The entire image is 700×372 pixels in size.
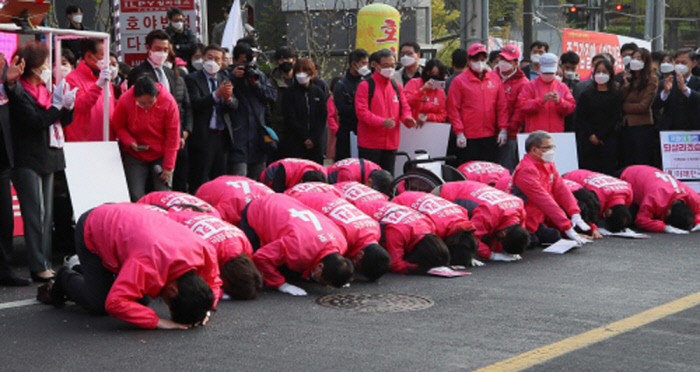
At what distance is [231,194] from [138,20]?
4.50 meters

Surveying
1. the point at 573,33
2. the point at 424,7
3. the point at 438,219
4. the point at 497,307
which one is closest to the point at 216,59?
the point at 438,219

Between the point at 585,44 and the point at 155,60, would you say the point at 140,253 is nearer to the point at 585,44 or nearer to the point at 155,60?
the point at 155,60

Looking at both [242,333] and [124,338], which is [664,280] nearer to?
[242,333]

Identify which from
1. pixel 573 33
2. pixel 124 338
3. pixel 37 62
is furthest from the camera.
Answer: pixel 573 33

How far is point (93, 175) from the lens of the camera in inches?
356

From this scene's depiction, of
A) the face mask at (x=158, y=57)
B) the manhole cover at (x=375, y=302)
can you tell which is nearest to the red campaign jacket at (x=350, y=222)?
the manhole cover at (x=375, y=302)

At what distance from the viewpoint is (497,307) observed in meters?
6.98

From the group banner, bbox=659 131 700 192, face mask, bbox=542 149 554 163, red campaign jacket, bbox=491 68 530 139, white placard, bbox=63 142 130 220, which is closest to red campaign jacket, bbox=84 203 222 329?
white placard, bbox=63 142 130 220

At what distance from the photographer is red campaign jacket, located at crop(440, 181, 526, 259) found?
29.6ft

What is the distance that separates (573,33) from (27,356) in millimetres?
17562

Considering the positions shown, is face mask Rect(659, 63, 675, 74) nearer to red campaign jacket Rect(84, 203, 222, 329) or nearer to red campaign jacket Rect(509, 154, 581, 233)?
red campaign jacket Rect(509, 154, 581, 233)

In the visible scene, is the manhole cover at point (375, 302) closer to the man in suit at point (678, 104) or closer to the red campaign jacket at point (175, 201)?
the red campaign jacket at point (175, 201)

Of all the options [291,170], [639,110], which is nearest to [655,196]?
[639,110]

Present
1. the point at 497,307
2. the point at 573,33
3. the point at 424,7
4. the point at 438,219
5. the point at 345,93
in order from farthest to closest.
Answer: the point at 424,7 → the point at 573,33 → the point at 345,93 → the point at 438,219 → the point at 497,307
